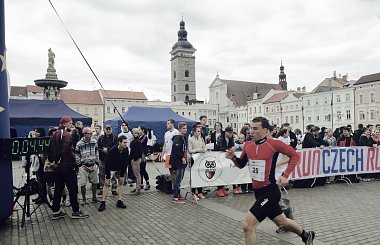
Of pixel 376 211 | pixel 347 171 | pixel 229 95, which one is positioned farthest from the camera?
pixel 229 95

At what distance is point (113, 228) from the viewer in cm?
636

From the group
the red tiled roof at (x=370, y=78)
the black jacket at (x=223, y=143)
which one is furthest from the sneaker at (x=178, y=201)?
the red tiled roof at (x=370, y=78)

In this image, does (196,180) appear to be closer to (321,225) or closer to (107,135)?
(107,135)

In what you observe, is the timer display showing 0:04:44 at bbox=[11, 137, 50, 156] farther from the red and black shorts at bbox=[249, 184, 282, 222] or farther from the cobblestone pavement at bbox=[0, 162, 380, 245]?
the red and black shorts at bbox=[249, 184, 282, 222]

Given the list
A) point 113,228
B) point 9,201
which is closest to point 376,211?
point 113,228

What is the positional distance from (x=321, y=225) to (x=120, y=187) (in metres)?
4.52

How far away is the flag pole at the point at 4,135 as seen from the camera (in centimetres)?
623

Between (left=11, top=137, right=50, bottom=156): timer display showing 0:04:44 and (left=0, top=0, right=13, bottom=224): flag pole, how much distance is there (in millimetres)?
209

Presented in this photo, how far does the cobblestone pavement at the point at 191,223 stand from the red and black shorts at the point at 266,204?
48.7 inches

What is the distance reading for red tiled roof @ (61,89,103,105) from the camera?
88.9m

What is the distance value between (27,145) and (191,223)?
3.55 meters

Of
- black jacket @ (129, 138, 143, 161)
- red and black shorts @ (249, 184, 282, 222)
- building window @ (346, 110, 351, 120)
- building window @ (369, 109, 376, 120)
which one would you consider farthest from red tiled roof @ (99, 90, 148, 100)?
red and black shorts @ (249, 184, 282, 222)

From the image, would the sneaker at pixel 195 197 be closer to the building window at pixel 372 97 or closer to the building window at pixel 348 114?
the building window at pixel 372 97

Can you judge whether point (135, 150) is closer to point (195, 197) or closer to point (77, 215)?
point (195, 197)
